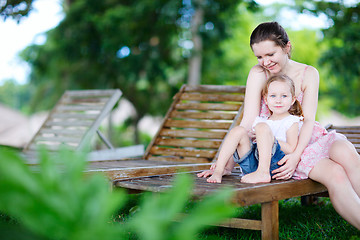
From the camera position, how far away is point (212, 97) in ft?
17.5

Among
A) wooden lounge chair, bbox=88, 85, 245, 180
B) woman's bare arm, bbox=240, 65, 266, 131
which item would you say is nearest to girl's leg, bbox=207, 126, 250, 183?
woman's bare arm, bbox=240, 65, 266, 131

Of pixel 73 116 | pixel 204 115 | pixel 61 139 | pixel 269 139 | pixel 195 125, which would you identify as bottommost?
pixel 61 139

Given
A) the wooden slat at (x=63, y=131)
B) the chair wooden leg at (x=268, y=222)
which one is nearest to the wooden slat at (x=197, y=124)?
the wooden slat at (x=63, y=131)

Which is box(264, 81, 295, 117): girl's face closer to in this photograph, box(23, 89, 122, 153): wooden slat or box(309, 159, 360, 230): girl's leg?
box(309, 159, 360, 230): girl's leg

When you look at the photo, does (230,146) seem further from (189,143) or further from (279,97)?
(189,143)

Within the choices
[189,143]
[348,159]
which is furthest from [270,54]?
[189,143]

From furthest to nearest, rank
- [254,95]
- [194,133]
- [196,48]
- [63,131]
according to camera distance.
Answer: [196,48]
[63,131]
[194,133]
[254,95]

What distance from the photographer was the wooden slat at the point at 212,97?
514 centimetres

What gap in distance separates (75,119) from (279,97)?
374cm

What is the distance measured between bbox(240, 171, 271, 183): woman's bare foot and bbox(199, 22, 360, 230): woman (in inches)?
6.5

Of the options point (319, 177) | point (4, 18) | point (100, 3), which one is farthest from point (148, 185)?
point (100, 3)

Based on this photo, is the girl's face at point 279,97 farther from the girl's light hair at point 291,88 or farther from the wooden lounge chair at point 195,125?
the wooden lounge chair at point 195,125

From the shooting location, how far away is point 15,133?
56.2 ft

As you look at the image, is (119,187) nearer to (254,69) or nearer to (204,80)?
(254,69)
